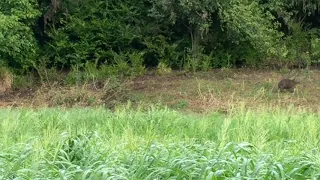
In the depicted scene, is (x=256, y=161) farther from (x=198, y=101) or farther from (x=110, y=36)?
(x=110, y=36)

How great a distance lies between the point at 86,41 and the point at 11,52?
9.08 feet

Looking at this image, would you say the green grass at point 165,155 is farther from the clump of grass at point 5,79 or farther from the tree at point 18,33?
the clump of grass at point 5,79

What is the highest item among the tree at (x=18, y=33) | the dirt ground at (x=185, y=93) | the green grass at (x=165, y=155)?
the tree at (x=18, y=33)

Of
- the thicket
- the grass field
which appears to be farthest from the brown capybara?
the thicket

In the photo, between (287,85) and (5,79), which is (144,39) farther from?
(287,85)

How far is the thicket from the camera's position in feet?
57.2

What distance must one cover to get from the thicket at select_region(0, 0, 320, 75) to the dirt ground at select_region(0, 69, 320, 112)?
124cm

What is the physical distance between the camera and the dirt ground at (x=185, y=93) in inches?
527

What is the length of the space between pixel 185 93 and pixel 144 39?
425 centimetres

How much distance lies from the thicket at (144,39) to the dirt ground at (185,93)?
1.24 meters

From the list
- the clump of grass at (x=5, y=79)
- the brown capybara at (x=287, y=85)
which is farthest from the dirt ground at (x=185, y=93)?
the clump of grass at (x=5, y=79)

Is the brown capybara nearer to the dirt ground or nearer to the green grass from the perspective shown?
the dirt ground

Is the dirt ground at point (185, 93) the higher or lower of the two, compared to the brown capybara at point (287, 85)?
lower

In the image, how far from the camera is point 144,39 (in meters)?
18.3
